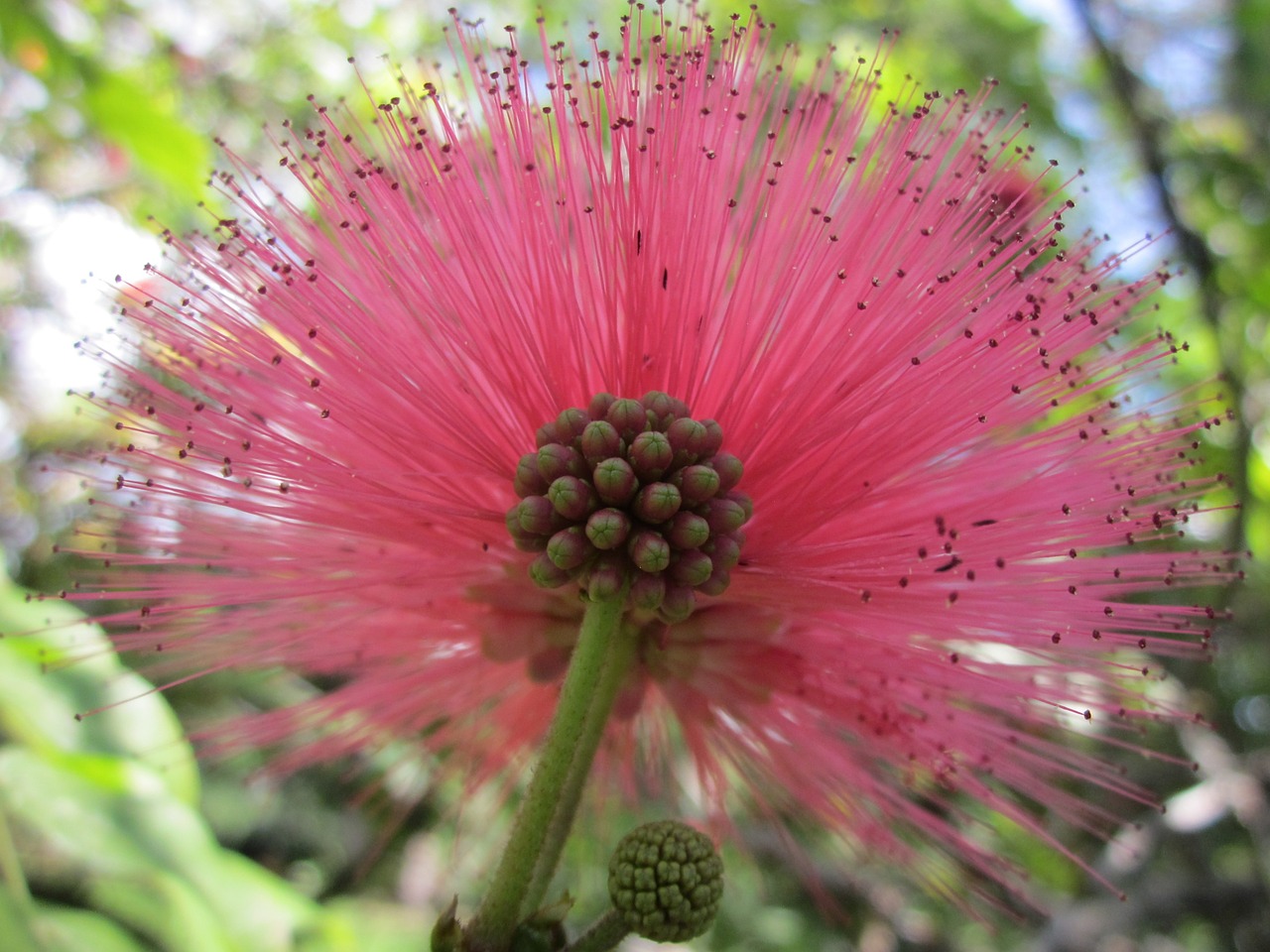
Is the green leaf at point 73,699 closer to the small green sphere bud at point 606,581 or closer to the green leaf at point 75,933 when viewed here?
the green leaf at point 75,933

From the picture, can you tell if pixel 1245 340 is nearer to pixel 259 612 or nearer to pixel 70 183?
pixel 259 612

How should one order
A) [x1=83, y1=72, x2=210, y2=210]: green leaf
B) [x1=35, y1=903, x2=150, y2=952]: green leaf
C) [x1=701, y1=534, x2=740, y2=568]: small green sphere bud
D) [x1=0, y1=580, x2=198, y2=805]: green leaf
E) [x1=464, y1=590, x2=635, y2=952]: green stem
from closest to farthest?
[x1=464, y1=590, x2=635, y2=952]: green stem → [x1=701, y1=534, x2=740, y2=568]: small green sphere bud → [x1=35, y1=903, x2=150, y2=952]: green leaf → [x1=0, y1=580, x2=198, y2=805]: green leaf → [x1=83, y1=72, x2=210, y2=210]: green leaf

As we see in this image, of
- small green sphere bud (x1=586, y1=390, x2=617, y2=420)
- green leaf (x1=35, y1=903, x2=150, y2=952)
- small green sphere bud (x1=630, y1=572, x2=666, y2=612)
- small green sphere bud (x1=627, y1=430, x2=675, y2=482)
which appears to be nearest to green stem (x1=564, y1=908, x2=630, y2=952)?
small green sphere bud (x1=630, y1=572, x2=666, y2=612)

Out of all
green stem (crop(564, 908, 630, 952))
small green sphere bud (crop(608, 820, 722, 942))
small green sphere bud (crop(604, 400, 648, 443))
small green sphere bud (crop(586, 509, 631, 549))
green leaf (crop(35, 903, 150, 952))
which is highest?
small green sphere bud (crop(604, 400, 648, 443))

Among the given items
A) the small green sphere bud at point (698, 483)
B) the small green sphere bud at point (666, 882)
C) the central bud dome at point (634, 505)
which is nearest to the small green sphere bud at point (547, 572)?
the central bud dome at point (634, 505)

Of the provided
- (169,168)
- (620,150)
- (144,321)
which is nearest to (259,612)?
(144,321)

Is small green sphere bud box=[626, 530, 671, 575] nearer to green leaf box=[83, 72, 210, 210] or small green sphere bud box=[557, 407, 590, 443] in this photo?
small green sphere bud box=[557, 407, 590, 443]

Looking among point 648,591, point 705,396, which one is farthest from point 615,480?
point 705,396
